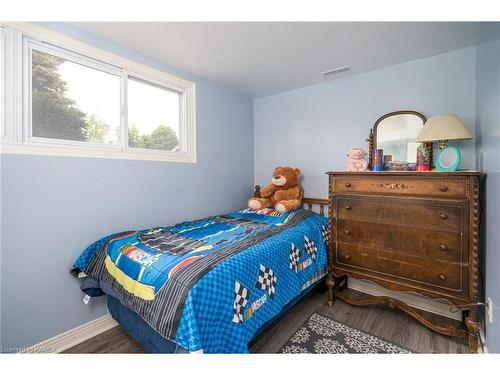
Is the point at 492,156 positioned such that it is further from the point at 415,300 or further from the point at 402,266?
the point at 415,300

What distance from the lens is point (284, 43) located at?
1.91 meters

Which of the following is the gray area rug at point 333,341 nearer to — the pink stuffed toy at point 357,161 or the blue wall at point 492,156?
the blue wall at point 492,156

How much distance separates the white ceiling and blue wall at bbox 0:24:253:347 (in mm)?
261

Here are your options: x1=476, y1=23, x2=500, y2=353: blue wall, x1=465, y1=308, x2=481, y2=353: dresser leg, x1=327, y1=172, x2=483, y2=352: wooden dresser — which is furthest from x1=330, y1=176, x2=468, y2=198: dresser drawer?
x1=465, y1=308, x2=481, y2=353: dresser leg

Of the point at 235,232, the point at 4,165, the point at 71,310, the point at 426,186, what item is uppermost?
the point at 4,165

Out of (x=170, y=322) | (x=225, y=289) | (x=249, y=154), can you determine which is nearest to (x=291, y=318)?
(x=225, y=289)

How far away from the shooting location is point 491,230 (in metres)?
1.35

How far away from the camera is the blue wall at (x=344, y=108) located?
1991 millimetres

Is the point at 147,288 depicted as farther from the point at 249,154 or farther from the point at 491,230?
the point at 249,154

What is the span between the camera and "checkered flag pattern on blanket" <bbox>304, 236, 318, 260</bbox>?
1992 mm

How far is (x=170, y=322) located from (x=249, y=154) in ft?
8.38

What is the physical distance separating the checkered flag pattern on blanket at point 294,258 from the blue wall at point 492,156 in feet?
3.64

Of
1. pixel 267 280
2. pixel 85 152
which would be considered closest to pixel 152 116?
pixel 85 152

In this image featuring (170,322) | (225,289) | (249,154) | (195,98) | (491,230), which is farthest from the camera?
(249,154)
